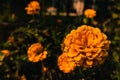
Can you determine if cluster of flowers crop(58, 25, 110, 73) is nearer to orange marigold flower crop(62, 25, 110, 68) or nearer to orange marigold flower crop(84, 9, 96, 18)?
orange marigold flower crop(62, 25, 110, 68)

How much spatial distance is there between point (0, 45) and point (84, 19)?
75 cm

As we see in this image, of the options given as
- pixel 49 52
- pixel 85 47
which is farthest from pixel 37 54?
pixel 85 47

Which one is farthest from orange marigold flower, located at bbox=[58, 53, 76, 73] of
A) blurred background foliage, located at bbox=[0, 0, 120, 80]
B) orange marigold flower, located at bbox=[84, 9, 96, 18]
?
orange marigold flower, located at bbox=[84, 9, 96, 18]

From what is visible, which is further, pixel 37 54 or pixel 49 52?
pixel 49 52

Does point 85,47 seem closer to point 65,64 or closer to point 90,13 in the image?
point 65,64

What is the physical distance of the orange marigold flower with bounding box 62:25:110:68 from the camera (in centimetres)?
215

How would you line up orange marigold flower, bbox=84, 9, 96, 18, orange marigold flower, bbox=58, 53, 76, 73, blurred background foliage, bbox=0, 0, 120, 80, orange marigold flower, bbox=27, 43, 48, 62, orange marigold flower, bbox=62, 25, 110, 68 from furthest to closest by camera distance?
1. orange marigold flower, bbox=84, 9, 96, 18
2. blurred background foliage, bbox=0, 0, 120, 80
3. orange marigold flower, bbox=27, 43, 48, 62
4. orange marigold flower, bbox=58, 53, 76, 73
5. orange marigold flower, bbox=62, 25, 110, 68

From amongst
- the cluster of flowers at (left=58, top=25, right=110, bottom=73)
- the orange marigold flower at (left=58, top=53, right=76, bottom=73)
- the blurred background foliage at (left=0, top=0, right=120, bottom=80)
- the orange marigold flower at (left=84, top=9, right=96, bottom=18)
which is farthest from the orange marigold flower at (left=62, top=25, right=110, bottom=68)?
the orange marigold flower at (left=84, top=9, right=96, bottom=18)

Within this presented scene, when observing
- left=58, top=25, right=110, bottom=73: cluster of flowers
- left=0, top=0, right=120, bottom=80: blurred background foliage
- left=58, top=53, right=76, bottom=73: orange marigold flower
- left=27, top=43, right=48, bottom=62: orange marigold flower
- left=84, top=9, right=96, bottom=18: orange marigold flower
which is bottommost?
left=0, top=0, right=120, bottom=80: blurred background foliage

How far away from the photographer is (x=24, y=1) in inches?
191

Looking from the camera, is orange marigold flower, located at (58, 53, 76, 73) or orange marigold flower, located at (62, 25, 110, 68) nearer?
orange marigold flower, located at (62, 25, 110, 68)

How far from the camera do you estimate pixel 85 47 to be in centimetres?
219

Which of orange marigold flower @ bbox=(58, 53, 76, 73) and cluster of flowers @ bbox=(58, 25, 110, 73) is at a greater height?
cluster of flowers @ bbox=(58, 25, 110, 73)

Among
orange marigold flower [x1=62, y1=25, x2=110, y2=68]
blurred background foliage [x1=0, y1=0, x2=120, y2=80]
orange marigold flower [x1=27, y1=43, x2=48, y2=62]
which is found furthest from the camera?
blurred background foliage [x1=0, y1=0, x2=120, y2=80]
